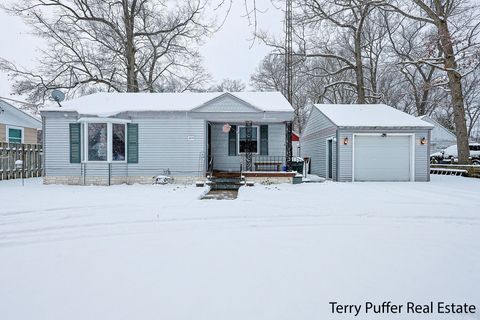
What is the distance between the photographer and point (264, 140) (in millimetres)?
14297

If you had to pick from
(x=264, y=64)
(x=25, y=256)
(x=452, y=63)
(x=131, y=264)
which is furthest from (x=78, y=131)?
(x=264, y=64)

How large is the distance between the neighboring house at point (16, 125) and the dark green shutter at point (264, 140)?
49.4 ft

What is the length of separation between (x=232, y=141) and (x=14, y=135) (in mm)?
15085

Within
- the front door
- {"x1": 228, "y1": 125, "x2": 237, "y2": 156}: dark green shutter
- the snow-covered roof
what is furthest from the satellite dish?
the front door

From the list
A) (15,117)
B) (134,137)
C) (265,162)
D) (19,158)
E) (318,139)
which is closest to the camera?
(134,137)

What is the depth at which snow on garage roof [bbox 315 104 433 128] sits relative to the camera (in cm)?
1362

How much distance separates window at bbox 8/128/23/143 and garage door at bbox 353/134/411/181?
20.5 metres

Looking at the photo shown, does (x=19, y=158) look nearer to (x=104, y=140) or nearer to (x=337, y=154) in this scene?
(x=104, y=140)

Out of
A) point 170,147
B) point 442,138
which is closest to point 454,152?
point 442,138

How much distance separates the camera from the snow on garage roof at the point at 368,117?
44.7ft

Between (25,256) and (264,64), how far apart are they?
34799 mm

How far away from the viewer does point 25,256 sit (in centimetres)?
416

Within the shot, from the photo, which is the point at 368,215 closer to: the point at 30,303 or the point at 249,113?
the point at 30,303

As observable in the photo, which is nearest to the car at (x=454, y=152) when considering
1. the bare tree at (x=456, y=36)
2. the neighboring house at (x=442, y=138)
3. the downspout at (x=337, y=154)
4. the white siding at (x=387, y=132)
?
the neighboring house at (x=442, y=138)
